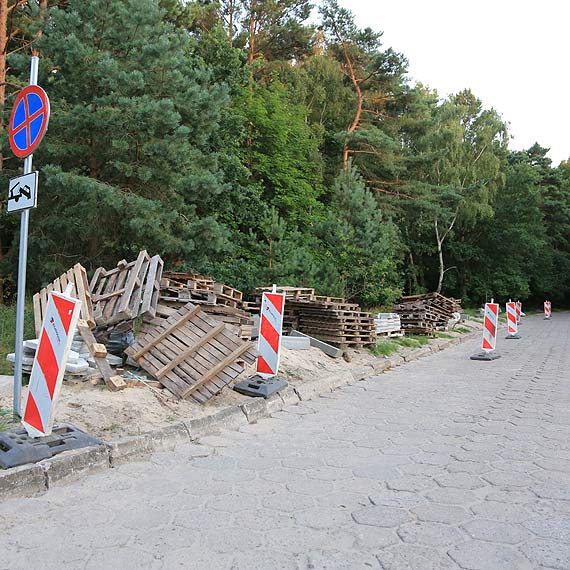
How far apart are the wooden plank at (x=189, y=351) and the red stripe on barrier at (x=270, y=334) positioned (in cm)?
80

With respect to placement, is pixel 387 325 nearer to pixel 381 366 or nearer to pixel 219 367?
pixel 381 366

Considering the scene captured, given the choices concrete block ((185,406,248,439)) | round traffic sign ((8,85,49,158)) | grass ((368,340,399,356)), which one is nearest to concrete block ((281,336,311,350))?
grass ((368,340,399,356))

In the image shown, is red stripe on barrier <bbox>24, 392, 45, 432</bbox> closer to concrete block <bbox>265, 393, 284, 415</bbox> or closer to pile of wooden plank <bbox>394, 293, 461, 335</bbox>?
concrete block <bbox>265, 393, 284, 415</bbox>

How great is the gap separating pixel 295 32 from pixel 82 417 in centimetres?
2482

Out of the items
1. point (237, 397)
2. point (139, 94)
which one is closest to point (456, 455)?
point (237, 397)

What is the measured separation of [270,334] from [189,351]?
1.29 metres

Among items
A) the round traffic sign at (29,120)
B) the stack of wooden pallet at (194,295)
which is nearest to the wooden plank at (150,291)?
the stack of wooden pallet at (194,295)

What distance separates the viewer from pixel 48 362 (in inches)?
162

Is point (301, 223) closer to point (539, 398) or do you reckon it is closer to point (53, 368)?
point (539, 398)

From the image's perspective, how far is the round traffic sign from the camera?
15.0 feet

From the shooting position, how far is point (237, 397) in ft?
21.9

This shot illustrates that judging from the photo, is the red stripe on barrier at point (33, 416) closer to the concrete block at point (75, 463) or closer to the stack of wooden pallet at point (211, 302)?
the concrete block at point (75, 463)

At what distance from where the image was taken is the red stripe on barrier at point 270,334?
729cm

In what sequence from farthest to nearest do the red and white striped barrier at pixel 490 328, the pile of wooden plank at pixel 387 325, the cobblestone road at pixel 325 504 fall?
the pile of wooden plank at pixel 387 325 → the red and white striped barrier at pixel 490 328 → the cobblestone road at pixel 325 504
